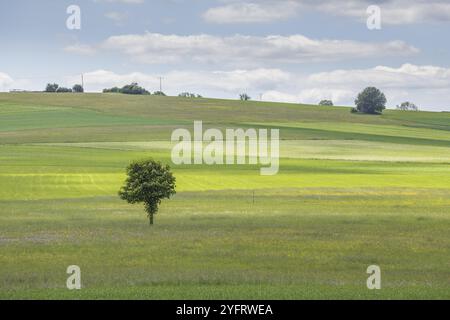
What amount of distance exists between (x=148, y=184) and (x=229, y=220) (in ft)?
16.4

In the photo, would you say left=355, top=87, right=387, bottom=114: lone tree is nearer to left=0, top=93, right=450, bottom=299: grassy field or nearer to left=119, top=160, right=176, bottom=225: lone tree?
left=0, top=93, right=450, bottom=299: grassy field

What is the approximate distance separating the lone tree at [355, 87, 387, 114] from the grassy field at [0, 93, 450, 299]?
44.4 m

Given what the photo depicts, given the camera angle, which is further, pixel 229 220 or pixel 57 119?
pixel 57 119

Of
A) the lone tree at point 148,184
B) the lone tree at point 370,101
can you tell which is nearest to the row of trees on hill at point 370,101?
the lone tree at point 370,101

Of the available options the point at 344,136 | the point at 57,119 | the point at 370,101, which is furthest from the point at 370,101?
the point at 57,119

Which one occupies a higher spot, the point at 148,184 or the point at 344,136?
the point at 344,136

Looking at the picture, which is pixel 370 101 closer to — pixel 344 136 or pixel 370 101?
pixel 370 101

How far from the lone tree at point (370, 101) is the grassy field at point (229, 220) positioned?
146 feet

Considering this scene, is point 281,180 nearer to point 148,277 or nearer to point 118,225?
point 118,225

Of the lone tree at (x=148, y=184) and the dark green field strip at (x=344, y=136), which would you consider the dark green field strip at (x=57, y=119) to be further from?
the lone tree at (x=148, y=184)

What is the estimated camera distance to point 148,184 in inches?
1831

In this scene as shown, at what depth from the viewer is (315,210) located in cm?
5338
